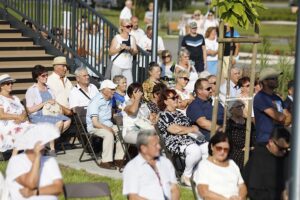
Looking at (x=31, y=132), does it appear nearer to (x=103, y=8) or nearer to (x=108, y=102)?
(x=108, y=102)

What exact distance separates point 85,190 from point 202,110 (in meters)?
3.79

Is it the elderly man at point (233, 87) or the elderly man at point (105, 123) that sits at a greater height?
the elderly man at point (233, 87)

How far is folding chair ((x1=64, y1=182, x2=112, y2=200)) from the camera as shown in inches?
392

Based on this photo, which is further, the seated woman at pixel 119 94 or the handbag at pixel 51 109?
the seated woman at pixel 119 94

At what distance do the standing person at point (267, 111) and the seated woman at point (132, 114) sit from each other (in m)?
2.45

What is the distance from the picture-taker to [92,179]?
13.3 meters

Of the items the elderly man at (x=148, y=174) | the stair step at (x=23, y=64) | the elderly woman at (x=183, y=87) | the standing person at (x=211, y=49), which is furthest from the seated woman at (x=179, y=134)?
the standing person at (x=211, y=49)

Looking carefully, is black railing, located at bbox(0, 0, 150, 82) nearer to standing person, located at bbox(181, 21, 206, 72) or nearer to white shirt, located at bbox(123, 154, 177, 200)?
standing person, located at bbox(181, 21, 206, 72)

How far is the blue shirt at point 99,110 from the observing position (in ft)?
47.0

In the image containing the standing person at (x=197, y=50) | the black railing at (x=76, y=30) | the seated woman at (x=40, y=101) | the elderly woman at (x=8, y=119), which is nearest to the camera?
the elderly woman at (x=8, y=119)

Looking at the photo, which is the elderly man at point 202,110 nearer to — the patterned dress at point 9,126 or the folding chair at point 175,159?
the folding chair at point 175,159

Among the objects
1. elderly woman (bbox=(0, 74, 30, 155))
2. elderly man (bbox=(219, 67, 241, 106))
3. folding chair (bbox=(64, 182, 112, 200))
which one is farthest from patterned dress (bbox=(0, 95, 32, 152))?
folding chair (bbox=(64, 182, 112, 200))

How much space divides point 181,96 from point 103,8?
44951 mm

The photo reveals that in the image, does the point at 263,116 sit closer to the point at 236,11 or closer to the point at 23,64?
the point at 236,11
